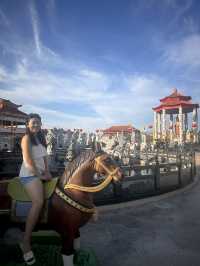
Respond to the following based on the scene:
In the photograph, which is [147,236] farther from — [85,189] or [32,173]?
[32,173]

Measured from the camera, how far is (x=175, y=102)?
3366 centimetres

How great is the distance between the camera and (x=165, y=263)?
3494mm

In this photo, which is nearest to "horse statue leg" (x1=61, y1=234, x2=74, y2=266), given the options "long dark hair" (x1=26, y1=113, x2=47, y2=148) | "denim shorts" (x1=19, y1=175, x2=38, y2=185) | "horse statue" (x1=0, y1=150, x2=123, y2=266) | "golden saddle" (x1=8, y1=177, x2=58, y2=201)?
"horse statue" (x1=0, y1=150, x2=123, y2=266)

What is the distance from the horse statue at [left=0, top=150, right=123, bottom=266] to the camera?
9.27 feet

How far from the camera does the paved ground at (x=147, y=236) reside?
363 centimetres

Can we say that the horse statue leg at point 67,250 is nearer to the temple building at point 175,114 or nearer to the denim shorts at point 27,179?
the denim shorts at point 27,179

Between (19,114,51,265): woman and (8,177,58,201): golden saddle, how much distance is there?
0.31 feet

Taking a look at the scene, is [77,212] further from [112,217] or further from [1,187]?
[112,217]

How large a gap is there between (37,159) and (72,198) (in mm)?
673

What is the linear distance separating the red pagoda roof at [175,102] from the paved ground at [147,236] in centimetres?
2835

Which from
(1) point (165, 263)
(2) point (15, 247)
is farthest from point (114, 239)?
(2) point (15, 247)

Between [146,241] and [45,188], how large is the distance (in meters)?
2.48

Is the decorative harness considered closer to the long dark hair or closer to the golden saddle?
the golden saddle

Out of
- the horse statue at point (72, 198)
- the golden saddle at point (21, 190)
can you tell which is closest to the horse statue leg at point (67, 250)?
the horse statue at point (72, 198)
